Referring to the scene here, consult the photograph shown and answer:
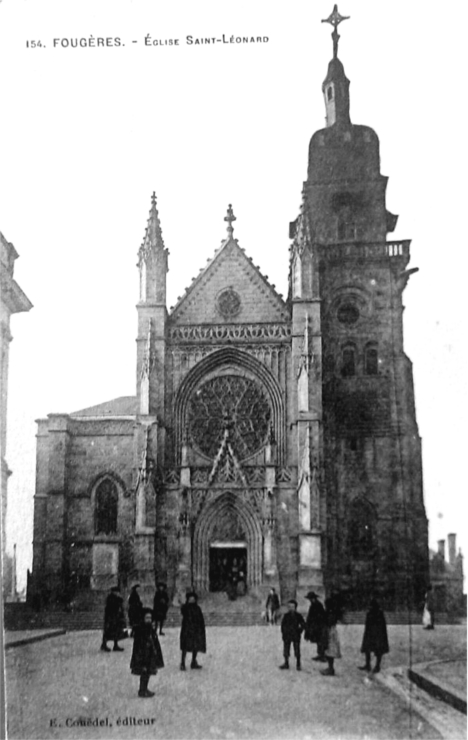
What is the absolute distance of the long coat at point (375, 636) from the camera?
8516 millimetres

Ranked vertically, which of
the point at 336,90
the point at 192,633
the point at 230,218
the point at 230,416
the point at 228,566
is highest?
the point at 336,90

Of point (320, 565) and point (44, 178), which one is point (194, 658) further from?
point (44, 178)

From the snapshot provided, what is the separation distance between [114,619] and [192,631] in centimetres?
90

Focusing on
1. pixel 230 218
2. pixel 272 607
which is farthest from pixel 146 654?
pixel 230 218

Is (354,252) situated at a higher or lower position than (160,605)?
higher

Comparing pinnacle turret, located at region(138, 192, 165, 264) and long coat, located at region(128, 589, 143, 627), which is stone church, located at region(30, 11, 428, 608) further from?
long coat, located at region(128, 589, 143, 627)

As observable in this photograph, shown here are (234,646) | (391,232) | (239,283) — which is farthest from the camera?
(239,283)

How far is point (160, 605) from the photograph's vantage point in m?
10.1

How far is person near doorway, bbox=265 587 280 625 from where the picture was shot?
10970 millimetres

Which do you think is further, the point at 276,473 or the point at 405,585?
the point at 276,473

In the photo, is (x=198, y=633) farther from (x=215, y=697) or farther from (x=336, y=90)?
(x=336, y=90)

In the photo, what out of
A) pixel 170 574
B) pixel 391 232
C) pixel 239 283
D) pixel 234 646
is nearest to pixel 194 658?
pixel 234 646

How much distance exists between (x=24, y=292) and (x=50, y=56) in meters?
2.43

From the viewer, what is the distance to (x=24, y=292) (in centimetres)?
918
